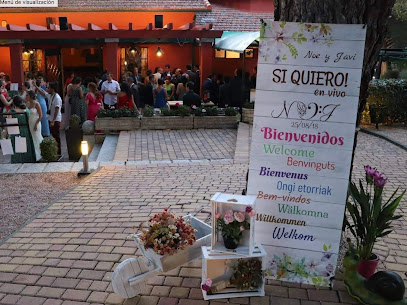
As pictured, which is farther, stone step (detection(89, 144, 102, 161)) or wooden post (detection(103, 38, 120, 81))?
wooden post (detection(103, 38, 120, 81))

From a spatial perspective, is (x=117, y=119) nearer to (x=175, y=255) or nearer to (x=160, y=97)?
(x=160, y=97)

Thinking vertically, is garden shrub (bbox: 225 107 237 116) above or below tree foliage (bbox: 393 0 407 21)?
below

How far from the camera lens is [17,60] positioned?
17766 millimetres

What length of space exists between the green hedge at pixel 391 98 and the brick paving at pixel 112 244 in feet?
17.7

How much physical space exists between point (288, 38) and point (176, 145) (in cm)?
771

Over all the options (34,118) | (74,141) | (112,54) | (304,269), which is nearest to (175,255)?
(304,269)

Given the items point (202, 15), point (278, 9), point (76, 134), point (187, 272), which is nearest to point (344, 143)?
point (278, 9)

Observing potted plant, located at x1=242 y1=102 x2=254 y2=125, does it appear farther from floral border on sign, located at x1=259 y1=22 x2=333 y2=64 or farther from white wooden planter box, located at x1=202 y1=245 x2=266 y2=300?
white wooden planter box, located at x1=202 y1=245 x2=266 y2=300

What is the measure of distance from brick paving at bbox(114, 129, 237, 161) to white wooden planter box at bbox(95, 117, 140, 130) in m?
0.24

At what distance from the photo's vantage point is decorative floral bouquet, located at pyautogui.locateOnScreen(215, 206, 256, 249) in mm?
3436

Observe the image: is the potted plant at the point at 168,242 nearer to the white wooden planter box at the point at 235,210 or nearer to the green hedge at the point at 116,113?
the white wooden planter box at the point at 235,210

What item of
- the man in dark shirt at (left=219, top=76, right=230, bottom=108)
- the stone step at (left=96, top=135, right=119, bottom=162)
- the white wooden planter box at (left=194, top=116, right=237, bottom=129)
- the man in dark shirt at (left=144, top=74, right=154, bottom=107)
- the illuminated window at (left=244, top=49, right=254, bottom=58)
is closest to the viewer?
the stone step at (left=96, top=135, right=119, bottom=162)

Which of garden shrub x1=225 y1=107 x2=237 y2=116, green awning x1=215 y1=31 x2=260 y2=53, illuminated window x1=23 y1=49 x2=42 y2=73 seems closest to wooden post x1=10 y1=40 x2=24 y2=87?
illuminated window x1=23 y1=49 x2=42 y2=73

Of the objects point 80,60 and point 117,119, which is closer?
point 117,119
